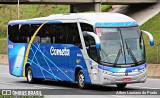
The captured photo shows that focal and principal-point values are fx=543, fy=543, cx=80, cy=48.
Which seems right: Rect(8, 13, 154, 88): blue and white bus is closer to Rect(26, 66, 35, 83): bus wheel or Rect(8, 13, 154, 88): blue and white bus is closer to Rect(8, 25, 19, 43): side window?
Rect(26, 66, 35, 83): bus wheel

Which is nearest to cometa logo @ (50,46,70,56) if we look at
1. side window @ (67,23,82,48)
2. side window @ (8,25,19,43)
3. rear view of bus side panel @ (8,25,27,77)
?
side window @ (67,23,82,48)

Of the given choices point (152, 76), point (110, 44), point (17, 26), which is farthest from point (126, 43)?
point (152, 76)

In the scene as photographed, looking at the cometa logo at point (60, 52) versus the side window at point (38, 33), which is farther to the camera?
the side window at point (38, 33)

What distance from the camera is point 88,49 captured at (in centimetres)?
2139

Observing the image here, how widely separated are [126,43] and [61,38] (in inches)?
144

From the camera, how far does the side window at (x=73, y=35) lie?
22172 mm

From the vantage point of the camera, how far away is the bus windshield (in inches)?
814

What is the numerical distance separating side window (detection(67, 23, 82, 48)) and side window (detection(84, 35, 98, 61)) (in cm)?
60

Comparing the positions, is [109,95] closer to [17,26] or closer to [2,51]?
[17,26]

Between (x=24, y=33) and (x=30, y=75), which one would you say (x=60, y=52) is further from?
(x=24, y=33)

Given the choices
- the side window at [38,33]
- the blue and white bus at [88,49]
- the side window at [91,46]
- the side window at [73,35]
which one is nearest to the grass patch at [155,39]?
the side window at [38,33]

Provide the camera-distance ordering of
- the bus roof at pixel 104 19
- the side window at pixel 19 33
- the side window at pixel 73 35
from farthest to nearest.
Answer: the side window at pixel 19 33 < the side window at pixel 73 35 < the bus roof at pixel 104 19

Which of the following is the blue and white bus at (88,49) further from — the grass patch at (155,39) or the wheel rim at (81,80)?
the grass patch at (155,39)

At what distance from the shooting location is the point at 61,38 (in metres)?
23.5
